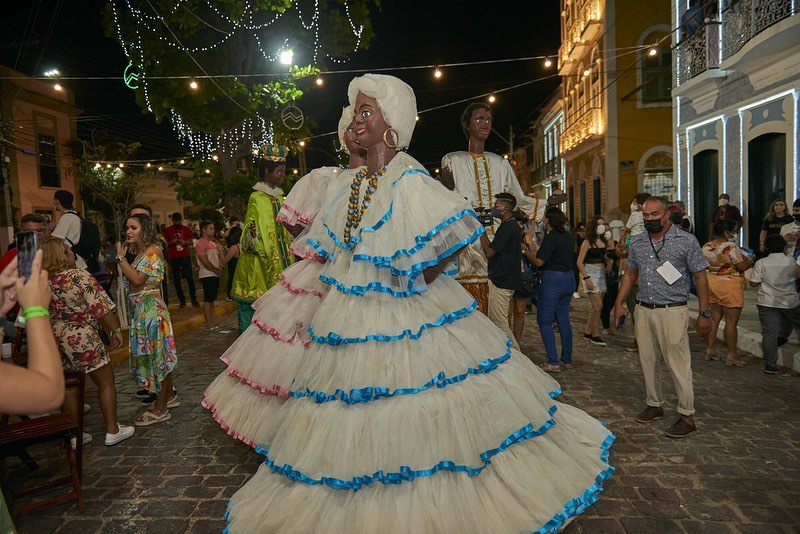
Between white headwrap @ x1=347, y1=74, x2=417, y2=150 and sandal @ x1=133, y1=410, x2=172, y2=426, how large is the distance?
3.59 m

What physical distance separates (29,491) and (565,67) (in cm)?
3278

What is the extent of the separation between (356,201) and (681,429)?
3225mm

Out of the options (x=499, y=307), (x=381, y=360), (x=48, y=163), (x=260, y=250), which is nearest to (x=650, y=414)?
(x=499, y=307)

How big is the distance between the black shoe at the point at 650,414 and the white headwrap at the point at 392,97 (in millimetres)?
3261

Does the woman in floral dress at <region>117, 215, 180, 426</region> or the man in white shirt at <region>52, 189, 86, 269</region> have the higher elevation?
the man in white shirt at <region>52, 189, 86, 269</region>

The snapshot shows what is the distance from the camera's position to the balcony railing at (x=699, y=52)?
13359 millimetres

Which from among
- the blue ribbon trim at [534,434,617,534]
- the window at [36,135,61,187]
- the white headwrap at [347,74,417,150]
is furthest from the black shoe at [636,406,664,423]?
the window at [36,135,61,187]

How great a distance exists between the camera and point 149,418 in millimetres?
5008

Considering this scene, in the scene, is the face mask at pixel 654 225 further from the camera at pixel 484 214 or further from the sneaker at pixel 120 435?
the sneaker at pixel 120 435

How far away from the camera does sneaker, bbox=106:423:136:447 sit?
452 cm

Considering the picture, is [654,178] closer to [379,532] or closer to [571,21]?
[571,21]

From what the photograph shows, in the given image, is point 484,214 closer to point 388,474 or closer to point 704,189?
point 388,474

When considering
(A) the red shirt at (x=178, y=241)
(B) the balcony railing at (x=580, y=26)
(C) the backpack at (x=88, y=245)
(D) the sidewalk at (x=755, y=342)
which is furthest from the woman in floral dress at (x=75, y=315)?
(B) the balcony railing at (x=580, y=26)

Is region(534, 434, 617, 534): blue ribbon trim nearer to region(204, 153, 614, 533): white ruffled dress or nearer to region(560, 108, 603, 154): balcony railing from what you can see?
region(204, 153, 614, 533): white ruffled dress
